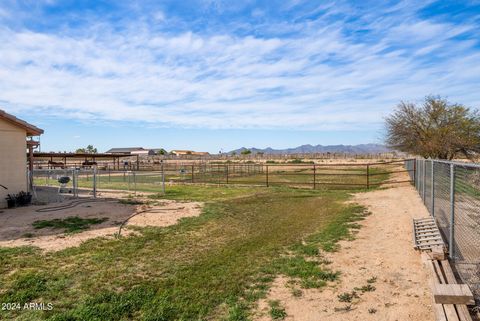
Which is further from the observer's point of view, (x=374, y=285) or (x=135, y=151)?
(x=135, y=151)

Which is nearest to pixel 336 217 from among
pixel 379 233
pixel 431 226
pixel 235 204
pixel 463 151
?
pixel 379 233

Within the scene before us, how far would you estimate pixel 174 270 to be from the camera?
21.0 ft

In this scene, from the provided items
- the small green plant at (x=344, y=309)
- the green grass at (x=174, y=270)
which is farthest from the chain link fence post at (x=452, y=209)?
the small green plant at (x=344, y=309)

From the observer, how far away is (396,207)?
1298cm

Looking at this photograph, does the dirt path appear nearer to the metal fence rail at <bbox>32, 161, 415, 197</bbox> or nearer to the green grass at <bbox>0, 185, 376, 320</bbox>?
the green grass at <bbox>0, 185, 376, 320</bbox>

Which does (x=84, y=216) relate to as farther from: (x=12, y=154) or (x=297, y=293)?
(x=297, y=293)

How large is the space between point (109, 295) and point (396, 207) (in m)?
11.0

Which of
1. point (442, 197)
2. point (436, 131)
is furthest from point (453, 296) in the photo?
point (436, 131)

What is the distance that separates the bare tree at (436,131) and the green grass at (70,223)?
23.3 m

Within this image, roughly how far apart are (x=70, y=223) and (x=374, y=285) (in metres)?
8.76

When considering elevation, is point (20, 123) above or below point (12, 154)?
above

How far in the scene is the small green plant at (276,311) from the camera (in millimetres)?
4542

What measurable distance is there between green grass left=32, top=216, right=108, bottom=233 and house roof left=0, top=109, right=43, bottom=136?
→ 5466mm

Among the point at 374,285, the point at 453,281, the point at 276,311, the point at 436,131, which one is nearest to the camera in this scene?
the point at 276,311
